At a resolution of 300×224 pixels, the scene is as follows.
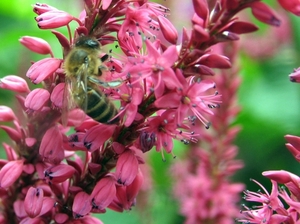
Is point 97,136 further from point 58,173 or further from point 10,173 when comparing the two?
point 10,173

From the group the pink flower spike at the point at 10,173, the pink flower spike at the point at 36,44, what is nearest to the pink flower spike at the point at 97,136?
the pink flower spike at the point at 10,173

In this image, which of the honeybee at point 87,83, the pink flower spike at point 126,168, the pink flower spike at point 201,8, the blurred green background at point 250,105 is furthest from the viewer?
the blurred green background at point 250,105

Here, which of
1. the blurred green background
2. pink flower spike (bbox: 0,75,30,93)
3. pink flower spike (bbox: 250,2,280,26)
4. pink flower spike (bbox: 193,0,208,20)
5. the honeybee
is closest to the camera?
pink flower spike (bbox: 250,2,280,26)

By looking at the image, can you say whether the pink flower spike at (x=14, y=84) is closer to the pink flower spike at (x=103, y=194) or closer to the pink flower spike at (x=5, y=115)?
the pink flower spike at (x=5, y=115)

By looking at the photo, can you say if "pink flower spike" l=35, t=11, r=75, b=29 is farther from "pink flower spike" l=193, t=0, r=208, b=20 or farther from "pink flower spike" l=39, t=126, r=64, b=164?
"pink flower spike" l=193, t=0, r=208, b=20

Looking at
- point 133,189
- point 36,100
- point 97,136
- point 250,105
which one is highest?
point 36,100

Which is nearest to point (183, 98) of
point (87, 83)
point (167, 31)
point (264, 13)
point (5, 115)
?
point (167, 31)

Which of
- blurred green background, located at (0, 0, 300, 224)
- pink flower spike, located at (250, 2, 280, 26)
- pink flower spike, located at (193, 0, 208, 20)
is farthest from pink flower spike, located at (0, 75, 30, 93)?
blurred green background, located at (0, 0, 300, 224)
